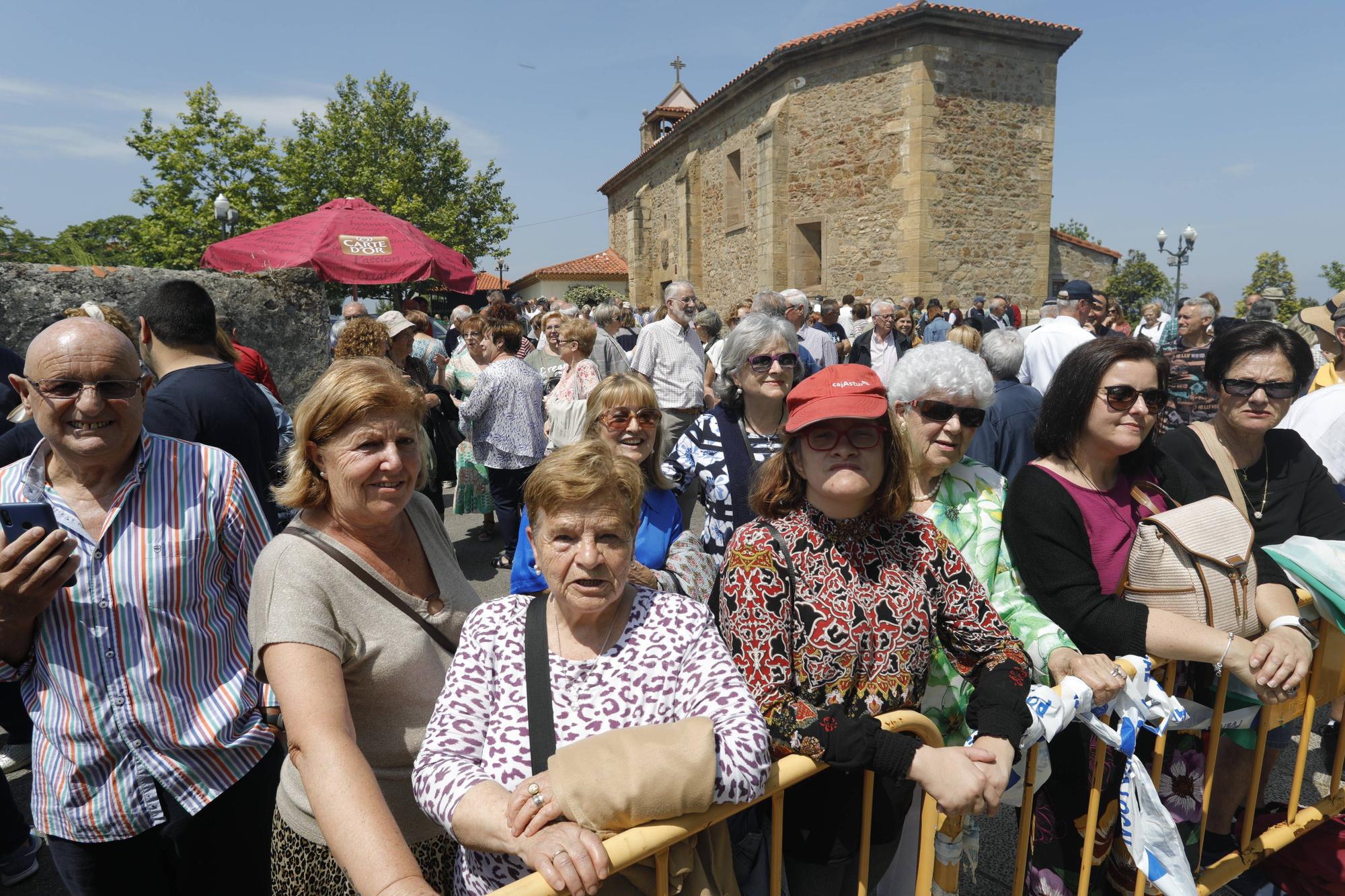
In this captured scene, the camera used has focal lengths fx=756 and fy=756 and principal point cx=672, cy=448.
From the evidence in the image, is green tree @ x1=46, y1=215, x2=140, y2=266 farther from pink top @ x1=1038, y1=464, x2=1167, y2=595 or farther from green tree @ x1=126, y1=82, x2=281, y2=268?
pink top @ x1=1038, y1=464, x2=1167, y2=595

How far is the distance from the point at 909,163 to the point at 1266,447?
680 inches

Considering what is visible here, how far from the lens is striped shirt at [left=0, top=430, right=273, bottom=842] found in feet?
5.66

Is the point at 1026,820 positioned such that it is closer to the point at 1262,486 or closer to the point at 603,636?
the point at 603,636

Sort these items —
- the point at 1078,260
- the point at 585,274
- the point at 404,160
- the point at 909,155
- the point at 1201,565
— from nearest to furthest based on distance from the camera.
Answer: the point at 1201,565 → the point at 909,155 → the point at 1078,260 → the point at 404,160 → the point at 585,274

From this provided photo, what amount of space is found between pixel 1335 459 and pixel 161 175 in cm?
3527

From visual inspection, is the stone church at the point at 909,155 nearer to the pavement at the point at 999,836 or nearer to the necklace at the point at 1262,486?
the pavement at the point at 999,836

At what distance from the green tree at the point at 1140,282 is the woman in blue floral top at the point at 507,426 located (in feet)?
113

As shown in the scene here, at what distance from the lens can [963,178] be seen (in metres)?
18.5

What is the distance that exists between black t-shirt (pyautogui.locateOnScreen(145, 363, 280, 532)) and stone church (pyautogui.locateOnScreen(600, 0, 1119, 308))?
17.6 m

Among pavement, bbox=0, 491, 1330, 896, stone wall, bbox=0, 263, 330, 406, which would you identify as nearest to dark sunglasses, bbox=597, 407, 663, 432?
pavement, bbox=0, 491, 1330, 896

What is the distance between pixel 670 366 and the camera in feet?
21.2

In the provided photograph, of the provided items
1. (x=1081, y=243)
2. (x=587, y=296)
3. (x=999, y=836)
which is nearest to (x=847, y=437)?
(x=999, y=836)

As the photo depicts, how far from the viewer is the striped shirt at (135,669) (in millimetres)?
1725

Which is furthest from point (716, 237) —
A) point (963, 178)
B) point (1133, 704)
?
point (1133, 704)
